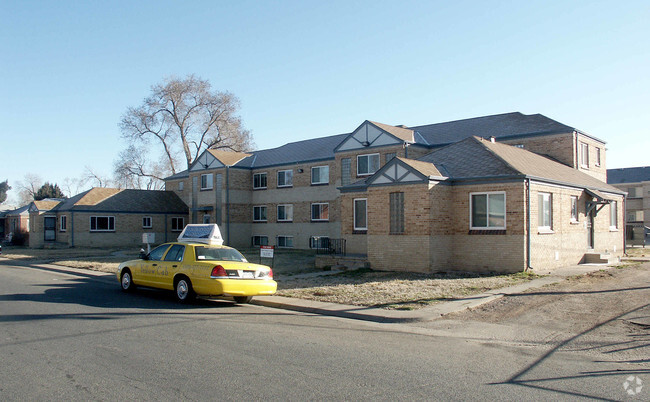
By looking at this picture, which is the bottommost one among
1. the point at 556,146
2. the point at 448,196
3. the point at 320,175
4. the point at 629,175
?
the point at 448,196

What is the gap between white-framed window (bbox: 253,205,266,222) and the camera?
126ft

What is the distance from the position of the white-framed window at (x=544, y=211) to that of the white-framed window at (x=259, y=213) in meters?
22.4

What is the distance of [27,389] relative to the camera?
611 centimetres

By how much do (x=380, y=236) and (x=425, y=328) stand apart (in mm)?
Result: 9203

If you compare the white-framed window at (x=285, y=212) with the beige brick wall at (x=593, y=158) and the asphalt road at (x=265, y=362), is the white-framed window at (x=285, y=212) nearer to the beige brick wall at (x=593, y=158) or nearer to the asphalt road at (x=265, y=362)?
the beige brick wall at (x=593, y=158)

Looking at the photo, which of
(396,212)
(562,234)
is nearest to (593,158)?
(562,234)

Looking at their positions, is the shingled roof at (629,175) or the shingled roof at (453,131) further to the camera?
the shingled roof at (629,175)

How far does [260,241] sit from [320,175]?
290 inches

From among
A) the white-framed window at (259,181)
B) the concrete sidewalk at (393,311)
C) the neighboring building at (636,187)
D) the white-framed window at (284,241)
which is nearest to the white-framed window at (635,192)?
the neighboring building at (636,187)

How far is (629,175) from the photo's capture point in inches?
2475

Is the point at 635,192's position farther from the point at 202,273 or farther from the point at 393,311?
the point at 202,273

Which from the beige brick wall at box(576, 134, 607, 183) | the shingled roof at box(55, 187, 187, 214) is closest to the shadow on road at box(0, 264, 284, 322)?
the beige brick wall at box(576, 134, 607, 183)

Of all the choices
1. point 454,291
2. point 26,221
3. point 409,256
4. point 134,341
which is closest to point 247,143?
point 26,221

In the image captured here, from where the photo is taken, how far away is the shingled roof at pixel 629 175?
2424 inches
